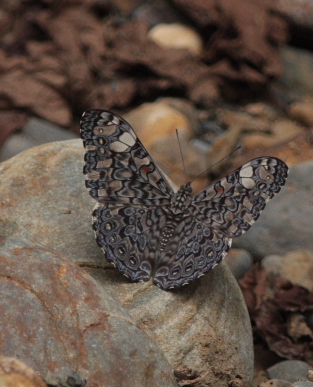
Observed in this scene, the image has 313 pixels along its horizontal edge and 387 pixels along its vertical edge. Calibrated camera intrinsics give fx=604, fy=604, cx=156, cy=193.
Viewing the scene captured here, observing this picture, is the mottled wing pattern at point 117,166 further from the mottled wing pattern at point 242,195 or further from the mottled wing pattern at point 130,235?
the mottled wing pattern at point 242,195

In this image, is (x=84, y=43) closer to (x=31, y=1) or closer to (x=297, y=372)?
(x=31, y=1)

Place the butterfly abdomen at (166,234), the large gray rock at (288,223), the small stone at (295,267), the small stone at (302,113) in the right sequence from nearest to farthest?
the butterfly abdomen at (166,234) < the small stone at (295,267) < the large gray rock at (288,223) < the small stone at (302,113)

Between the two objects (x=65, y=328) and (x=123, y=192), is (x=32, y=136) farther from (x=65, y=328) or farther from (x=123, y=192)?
(x=65, y=328)

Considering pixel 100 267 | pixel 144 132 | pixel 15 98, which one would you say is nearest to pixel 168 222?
pixel 100 267

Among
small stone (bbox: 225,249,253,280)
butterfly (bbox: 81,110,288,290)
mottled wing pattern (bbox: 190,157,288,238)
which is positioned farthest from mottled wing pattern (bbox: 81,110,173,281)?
small stone (bbox: 225,249,253,280)

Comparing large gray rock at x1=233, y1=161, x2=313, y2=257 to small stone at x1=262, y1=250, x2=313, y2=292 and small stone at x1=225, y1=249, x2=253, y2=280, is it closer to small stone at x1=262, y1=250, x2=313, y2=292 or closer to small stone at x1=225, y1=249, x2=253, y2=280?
small stone at x1=225, y1=249, x2=253, y2=280

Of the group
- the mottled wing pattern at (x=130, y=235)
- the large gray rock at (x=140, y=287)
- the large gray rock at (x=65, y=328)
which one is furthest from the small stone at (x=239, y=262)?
the large gray rock at (x=65, y=328)

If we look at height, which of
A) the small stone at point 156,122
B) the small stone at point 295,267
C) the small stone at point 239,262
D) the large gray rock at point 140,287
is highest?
the large gray rock at point 140,287
